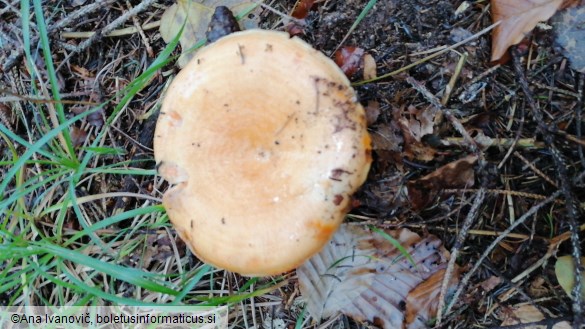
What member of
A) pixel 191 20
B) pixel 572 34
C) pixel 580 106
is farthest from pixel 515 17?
pixel 191 20

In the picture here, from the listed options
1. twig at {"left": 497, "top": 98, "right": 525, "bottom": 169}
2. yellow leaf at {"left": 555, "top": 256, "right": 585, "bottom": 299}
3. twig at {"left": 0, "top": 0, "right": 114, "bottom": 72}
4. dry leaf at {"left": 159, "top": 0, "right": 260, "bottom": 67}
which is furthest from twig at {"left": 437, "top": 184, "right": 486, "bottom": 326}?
twig at {"left": 0, "top": 0, "right": 114, "bottom": 72}

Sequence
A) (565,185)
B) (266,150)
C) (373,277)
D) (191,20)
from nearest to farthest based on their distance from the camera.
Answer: (266,150), (565,185), (373,277), (191,20)

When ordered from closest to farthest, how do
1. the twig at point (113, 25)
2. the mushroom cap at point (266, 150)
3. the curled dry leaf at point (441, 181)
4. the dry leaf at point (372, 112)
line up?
the mushroom cap at point (266, 150) → the curled dry leaf at point (441, 181) → the dry leaf at point (372, 112) → the twig at point (113, 25)

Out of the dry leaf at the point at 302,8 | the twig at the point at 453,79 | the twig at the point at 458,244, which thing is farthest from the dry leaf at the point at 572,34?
the dry leaf at the point at 302,8

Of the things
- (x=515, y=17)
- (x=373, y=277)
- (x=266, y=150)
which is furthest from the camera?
(x=373, y=277)

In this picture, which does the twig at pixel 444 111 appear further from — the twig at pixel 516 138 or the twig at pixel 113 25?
the twig at pixel 113 25

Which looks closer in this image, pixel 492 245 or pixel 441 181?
pixel 492 245

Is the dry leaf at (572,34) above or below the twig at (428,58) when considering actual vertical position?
above

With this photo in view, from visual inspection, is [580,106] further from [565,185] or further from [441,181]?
[441,181]

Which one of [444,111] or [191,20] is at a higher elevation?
[191,20]
